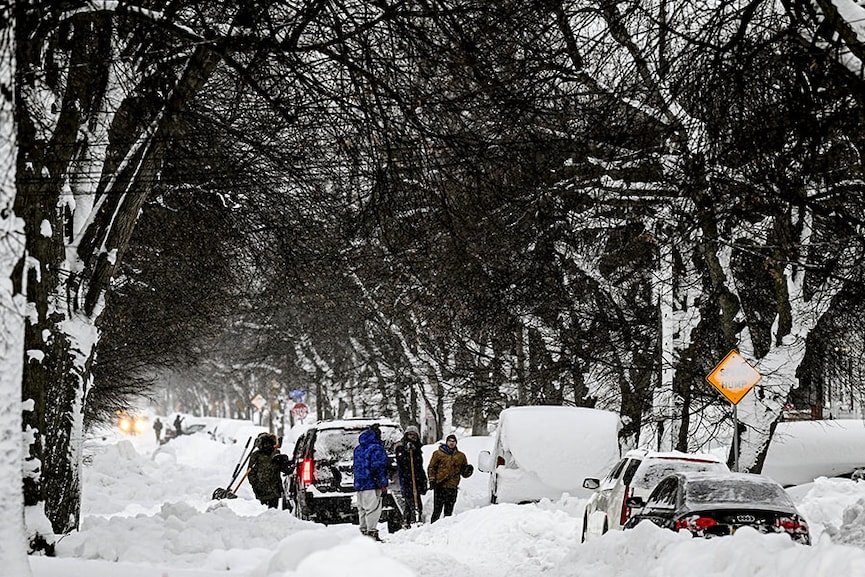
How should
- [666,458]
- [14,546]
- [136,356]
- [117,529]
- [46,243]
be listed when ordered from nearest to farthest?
[14,546], [46,243], [117,529], [666,458], [136,356]

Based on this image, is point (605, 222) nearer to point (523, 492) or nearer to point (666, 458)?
point (523, 492)

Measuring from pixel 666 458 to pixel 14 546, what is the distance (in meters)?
9.09

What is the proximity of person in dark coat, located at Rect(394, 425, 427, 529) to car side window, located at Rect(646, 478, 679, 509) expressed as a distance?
6.25 m

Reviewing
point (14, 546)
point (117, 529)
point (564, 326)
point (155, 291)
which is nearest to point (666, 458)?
point (117, 529)

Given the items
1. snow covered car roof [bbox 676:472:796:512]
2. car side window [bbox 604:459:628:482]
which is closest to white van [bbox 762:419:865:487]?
car side window [bbox 604:459:628:482]

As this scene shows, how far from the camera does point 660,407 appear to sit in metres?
22.3

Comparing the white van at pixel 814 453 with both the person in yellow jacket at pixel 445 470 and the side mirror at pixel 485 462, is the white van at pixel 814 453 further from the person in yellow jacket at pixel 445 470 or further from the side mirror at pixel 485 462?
the person in yellow jacket at pixel 445 470

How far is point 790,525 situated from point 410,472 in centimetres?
858

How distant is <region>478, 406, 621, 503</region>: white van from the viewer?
20.5 meters

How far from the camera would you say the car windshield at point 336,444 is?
1939 cm

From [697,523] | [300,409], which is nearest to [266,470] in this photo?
[697,523]

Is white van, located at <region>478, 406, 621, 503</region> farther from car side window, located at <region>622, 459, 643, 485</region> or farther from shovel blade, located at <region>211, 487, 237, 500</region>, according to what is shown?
shovel blade, located at <region>211, 487, 237, 500</region>

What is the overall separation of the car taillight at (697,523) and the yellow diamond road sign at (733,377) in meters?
5.46

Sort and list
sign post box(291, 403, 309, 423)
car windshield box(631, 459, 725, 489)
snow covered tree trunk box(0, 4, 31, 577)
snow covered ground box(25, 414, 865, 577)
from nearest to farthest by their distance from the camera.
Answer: snow covered tree trunk box(0, 4, 31, 577), snow covered ground box(25, 414, 865, 577), car windshield box(631, 459, 725, 489), sign post box(291, 403, 309, 423)
